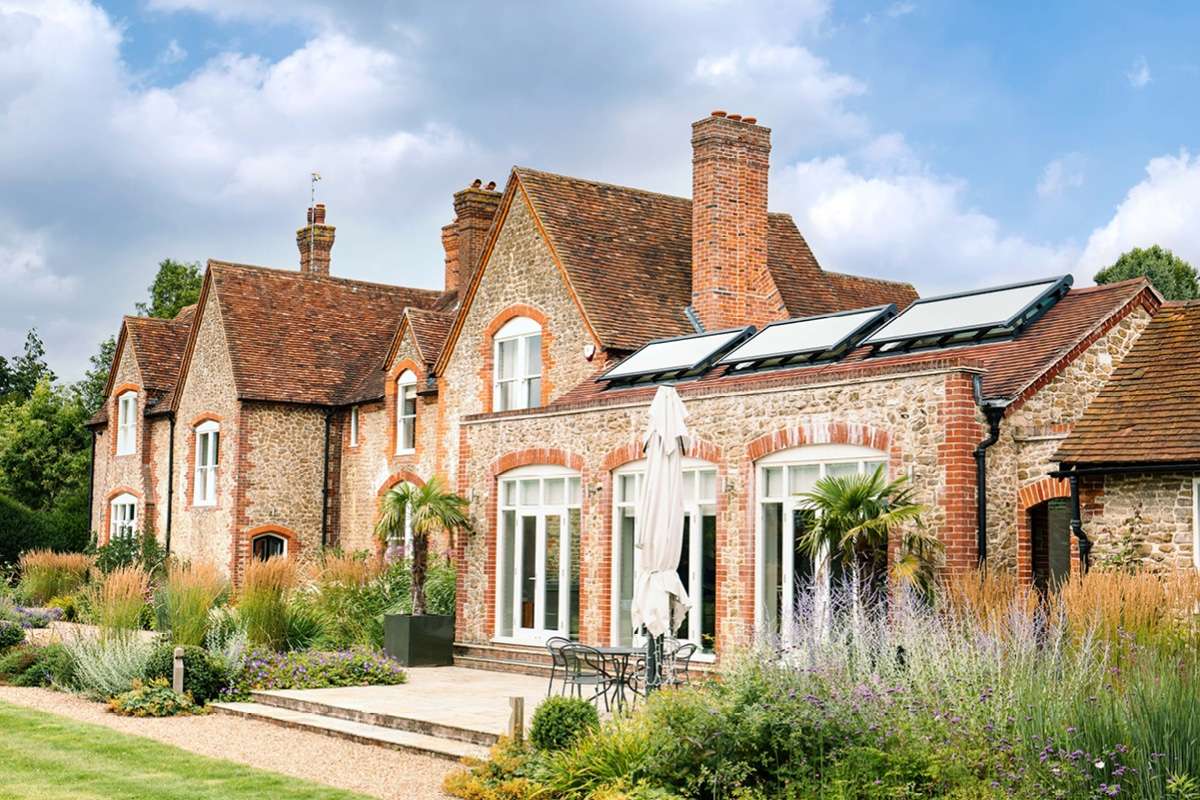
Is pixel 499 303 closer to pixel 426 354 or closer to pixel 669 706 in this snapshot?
pixel 426 354

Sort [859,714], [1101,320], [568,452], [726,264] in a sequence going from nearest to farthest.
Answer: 1. [859,714]
2. [1101,320]
3. [568,452]
4. [726,264]

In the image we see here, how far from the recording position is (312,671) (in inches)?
698

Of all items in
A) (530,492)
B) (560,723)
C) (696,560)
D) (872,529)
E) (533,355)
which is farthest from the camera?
(533,355)

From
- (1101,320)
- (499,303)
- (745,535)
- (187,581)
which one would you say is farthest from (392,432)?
(1101,320)

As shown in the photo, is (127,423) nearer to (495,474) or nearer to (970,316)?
(495,474)

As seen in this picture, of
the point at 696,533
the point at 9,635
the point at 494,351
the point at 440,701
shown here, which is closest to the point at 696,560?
the point at 696,533

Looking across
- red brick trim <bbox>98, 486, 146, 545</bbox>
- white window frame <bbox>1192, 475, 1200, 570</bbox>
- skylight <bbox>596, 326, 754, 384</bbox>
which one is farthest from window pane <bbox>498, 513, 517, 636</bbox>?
red brick trim <bbox>98, 486, 146, 545</bbox>

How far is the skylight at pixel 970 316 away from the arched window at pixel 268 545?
18.1 metres

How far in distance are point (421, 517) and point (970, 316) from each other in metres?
8.34

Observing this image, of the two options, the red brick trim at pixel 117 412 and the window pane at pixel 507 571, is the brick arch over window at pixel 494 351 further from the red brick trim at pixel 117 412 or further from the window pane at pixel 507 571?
the red brick trim at pixel 117 412

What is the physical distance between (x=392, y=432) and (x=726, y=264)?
9934 millimetres

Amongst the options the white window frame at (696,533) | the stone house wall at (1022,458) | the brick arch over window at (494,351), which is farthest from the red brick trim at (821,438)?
the brick arch over window at (494,351)

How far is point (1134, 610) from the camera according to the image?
1103cm

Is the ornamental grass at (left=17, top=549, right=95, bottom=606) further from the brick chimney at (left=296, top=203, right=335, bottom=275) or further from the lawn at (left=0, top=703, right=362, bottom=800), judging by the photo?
the lawn at (left=0, top=703, right=362, bottom=800)
